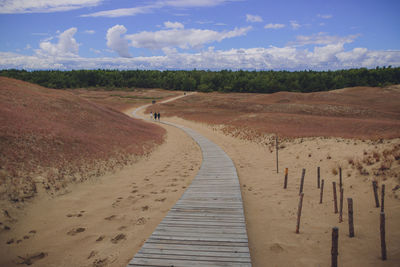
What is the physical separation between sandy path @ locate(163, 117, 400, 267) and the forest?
85036 millimetres

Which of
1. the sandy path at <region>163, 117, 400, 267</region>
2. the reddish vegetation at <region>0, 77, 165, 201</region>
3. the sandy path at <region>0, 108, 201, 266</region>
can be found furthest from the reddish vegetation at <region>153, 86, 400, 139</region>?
the sandy path at <region>0, 108, 201, 266</region>

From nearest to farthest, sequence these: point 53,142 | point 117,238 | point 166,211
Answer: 1. point 117,238
2. point 166,211
3. point 53,142

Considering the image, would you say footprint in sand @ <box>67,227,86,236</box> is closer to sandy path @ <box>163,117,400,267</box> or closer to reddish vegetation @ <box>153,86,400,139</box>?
sandy path @ <box>163,117,400,267</box>

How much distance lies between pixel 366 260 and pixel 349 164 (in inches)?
336

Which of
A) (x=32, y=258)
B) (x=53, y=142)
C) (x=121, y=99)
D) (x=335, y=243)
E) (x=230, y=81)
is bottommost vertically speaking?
(x=32, y=258)

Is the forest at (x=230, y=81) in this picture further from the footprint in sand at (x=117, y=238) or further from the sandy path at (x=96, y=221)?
the footprint in sand at (x=117, y=238)

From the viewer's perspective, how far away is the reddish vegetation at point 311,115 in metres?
24.2

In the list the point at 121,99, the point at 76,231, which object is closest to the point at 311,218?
the point at 76,231

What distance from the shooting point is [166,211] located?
362 inches

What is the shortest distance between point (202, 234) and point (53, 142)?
11894mm

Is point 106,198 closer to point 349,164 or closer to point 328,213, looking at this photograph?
point 328,213

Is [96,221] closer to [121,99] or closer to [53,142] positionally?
[53,142]

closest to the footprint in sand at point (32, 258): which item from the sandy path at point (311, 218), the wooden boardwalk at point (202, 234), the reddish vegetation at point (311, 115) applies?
the wooden boardwalk at point (202, 234)

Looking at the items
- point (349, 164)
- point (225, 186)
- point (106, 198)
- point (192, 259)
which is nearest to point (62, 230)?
point (106, 198)
